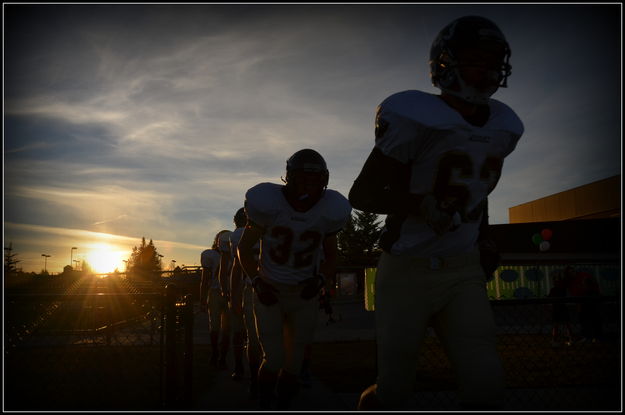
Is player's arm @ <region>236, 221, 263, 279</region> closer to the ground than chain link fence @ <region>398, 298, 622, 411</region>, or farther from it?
farther from it

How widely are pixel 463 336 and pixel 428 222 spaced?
1.79 ft

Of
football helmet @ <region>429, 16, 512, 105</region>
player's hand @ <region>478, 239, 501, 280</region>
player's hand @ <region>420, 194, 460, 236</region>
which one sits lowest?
player's hand @ <region>478, 239, 501, 280</region>

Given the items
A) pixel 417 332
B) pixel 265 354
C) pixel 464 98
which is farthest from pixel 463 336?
pixel 265 354

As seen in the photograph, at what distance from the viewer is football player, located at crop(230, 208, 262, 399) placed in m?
5.16

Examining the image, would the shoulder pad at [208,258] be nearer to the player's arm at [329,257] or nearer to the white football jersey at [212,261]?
the white football jersey at [212,261]

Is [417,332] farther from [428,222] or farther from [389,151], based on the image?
[389,151]

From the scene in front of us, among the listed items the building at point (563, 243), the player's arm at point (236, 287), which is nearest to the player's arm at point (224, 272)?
the player's arm at point (236, 287)

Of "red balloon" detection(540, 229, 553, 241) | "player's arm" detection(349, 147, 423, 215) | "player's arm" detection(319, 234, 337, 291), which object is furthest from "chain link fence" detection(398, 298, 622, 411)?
"red balloon" detection(540, 229, 553, 241)

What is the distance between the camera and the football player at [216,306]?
7695 mm

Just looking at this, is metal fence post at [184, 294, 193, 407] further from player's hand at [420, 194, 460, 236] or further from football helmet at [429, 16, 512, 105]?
football helmet at [429, 16, 512, 105]

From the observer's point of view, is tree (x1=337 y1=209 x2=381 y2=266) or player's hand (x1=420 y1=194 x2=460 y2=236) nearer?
player's hand (x1=420 y1=194 x2=460 y2=236)

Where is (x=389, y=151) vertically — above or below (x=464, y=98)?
below

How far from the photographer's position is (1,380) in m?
3.77

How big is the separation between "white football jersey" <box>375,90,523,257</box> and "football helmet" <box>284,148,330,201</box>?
167 centimetres
